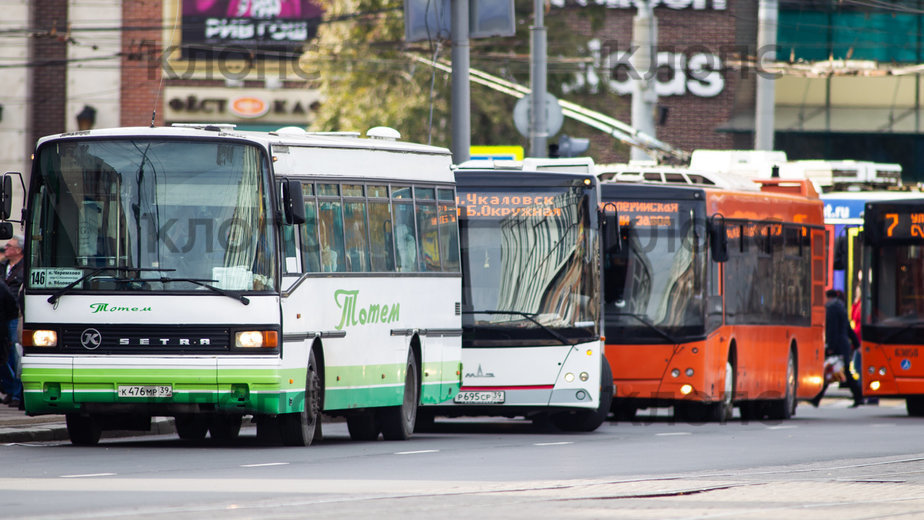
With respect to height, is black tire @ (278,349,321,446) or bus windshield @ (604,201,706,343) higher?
bus windshield @ (604,201,706,343)

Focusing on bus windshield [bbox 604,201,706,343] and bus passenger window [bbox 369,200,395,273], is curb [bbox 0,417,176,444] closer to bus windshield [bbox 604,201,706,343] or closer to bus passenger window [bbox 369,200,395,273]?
bus passenger window [bbox 369,200,395,273]

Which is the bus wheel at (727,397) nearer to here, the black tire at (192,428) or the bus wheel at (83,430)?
the black tire at (192,428)

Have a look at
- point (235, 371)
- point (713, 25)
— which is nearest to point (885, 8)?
point (713, 25)

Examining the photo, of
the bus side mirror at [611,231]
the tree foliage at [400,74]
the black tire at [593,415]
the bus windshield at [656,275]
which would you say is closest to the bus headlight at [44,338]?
the black tire at [593,415]

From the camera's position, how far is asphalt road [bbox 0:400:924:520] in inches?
455

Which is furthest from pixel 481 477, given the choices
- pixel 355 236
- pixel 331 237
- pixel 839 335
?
pixel 839 335

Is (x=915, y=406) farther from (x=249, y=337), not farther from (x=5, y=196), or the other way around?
(x=5, y=196)

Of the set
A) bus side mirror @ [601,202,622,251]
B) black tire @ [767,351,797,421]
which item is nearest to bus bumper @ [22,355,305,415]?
bus side mirror @ [601,202,622,251]

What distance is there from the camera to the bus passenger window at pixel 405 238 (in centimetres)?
1891

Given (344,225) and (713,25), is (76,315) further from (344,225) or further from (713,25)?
(713,25)

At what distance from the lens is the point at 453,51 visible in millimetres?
25750

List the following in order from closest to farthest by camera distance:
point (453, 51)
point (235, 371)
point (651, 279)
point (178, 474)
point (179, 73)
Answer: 1. point (178, 474)
2. point (235, 371)
3. point (651, 279)
4. point (453, 51)
5. point (179, 73)

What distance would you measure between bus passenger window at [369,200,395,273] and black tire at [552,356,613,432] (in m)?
3.36

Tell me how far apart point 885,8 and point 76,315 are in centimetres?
2787
